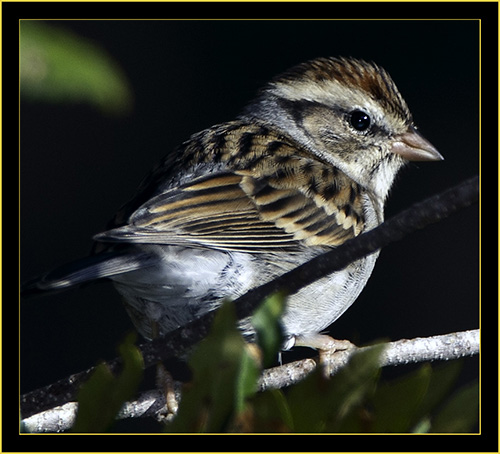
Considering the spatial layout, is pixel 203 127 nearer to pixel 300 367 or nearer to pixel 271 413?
pixel 300 367

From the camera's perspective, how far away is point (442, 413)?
1097mm

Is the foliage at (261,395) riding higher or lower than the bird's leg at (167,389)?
higher

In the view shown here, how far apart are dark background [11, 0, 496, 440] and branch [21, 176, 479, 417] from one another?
7.55ft

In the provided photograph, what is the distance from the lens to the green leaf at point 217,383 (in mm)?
983

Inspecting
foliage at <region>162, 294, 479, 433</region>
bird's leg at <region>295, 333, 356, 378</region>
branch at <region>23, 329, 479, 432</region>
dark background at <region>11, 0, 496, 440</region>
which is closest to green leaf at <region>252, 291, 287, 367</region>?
foliage at <region>162, 294, 479, 433</region>

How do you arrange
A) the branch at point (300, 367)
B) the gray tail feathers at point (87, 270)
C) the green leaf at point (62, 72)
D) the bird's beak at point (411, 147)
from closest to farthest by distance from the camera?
the green leaf at point (62, 72)
the branch at point (300, 367)
the gray tail feathers at point (87, 270)
the bird's beak at point (411, 147)

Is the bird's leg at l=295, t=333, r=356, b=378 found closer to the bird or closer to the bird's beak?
the bird

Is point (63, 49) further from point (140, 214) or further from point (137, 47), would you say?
point (137, 47)

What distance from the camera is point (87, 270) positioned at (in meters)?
1.80

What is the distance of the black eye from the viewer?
2.61 m

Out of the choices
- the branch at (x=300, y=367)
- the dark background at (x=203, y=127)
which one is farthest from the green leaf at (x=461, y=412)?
the dark background at (x=203, y=127)

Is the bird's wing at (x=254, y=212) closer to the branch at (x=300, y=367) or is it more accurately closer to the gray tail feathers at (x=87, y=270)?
the gray tail feathers at (x=87, y=270)

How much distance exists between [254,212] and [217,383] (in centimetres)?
123

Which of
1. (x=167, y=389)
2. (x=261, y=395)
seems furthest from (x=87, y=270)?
(x=261, y=395)
